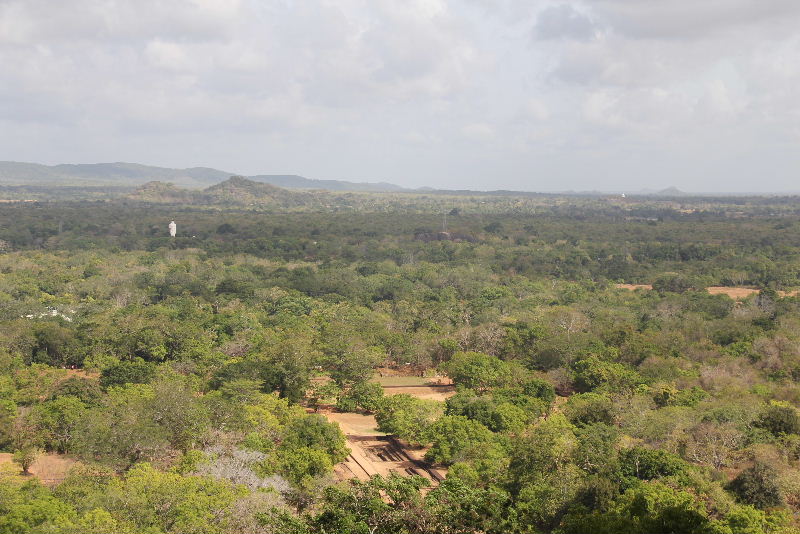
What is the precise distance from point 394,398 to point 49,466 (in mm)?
14198

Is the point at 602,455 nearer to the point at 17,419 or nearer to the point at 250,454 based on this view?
the point at 250,454

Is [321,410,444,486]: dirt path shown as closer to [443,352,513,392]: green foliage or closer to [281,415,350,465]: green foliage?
[281,415,350,465]: green foliage

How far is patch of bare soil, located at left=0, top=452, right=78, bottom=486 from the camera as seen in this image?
73.9ft

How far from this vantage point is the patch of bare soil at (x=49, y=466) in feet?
73.9

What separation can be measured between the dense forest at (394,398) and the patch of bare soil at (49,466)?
0.42ft

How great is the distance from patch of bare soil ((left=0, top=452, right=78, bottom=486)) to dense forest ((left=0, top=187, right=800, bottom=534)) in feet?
0.42

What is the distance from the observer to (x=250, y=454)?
70.5 feet

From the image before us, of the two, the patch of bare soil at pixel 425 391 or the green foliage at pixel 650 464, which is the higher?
the green foliage at pixel 650 464

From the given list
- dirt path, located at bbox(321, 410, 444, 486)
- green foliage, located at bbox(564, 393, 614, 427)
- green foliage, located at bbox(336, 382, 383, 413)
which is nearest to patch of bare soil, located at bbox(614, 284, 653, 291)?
green foliage, located at bbox(564, 393, 614, 427)

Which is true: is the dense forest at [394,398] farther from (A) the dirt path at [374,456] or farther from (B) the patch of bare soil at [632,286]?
(B) the patch of bare soil at [632,286]

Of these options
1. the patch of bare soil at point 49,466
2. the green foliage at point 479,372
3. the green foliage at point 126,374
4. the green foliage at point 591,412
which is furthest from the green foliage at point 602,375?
the patch of bare soil at point 49,466

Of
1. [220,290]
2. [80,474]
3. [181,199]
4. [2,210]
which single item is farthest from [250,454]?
[181,199]

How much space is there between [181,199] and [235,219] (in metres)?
74.7

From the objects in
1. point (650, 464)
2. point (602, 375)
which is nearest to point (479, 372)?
point (602, 375)
